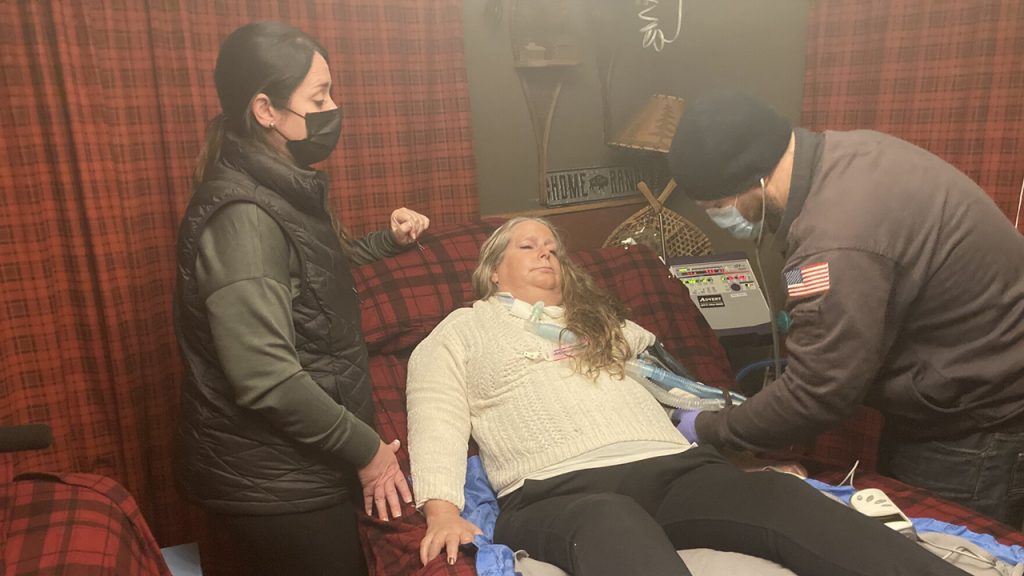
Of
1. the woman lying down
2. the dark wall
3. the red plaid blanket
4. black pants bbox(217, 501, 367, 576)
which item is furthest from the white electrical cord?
the red plaid blanket

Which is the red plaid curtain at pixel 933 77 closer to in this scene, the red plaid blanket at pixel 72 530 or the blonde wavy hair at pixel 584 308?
the blonde wavy hair at pixel 584 308

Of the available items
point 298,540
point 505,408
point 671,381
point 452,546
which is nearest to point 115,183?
point 298,540

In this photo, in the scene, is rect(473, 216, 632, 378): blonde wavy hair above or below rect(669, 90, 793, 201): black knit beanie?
below

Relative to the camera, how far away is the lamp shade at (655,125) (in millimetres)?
2379

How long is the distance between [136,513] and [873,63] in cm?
228

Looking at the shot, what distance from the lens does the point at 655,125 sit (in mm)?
2400

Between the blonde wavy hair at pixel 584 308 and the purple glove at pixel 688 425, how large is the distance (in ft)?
0.52

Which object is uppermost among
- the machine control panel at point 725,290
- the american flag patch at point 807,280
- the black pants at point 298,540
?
the american flag patch at point 807,280

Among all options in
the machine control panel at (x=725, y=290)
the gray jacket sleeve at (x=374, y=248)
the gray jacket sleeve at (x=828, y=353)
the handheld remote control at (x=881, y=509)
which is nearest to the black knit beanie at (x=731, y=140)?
the gray jacket sleeve at (x=828, y=353)

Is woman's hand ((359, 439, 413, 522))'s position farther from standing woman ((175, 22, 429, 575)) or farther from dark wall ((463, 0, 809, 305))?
dark wall ((463, 0, 809, 305))

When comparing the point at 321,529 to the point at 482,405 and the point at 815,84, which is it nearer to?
the point at 482,405

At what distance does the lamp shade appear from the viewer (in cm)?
238

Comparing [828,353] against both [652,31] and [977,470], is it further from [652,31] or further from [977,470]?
[652,31]

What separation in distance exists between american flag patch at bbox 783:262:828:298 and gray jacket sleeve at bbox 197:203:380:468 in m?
0.84
